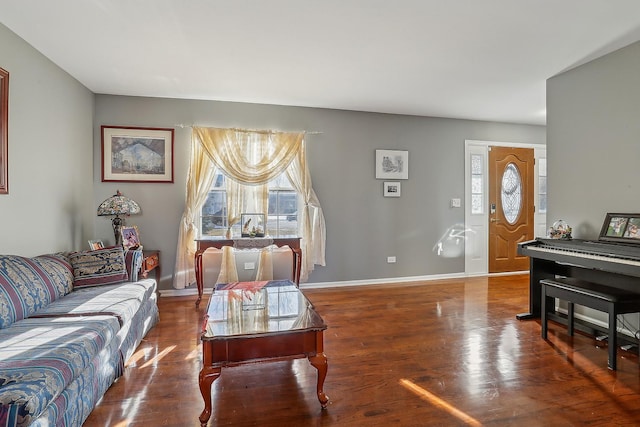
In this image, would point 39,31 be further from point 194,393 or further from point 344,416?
point 344,416

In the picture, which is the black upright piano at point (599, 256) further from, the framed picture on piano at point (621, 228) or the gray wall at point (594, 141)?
the gray wall at point (594, 141)

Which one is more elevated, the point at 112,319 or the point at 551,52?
the point at 551,52

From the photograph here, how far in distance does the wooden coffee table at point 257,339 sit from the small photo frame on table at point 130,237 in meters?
2.08

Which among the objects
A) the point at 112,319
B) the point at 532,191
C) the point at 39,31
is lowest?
the point at 112,319

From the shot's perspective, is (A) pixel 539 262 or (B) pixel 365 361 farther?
(A) pixel 539 262

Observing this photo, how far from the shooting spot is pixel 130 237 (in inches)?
152

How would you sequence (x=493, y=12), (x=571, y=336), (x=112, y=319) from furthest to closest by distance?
(x=571, y=336) < (x=493, y=12) < (x=112, y=319)

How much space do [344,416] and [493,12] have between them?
2.77 meters

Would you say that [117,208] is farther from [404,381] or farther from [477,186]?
[477,186]

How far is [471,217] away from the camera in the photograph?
5.30 meters

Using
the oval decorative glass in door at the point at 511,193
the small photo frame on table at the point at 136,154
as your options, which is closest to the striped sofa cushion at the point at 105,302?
the small photo frame on table at the point at 136,154

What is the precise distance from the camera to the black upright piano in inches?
97.0

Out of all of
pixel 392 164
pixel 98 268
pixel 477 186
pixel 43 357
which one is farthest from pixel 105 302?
pixel 477 186

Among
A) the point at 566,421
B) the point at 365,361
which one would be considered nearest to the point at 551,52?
the point at 566,421
